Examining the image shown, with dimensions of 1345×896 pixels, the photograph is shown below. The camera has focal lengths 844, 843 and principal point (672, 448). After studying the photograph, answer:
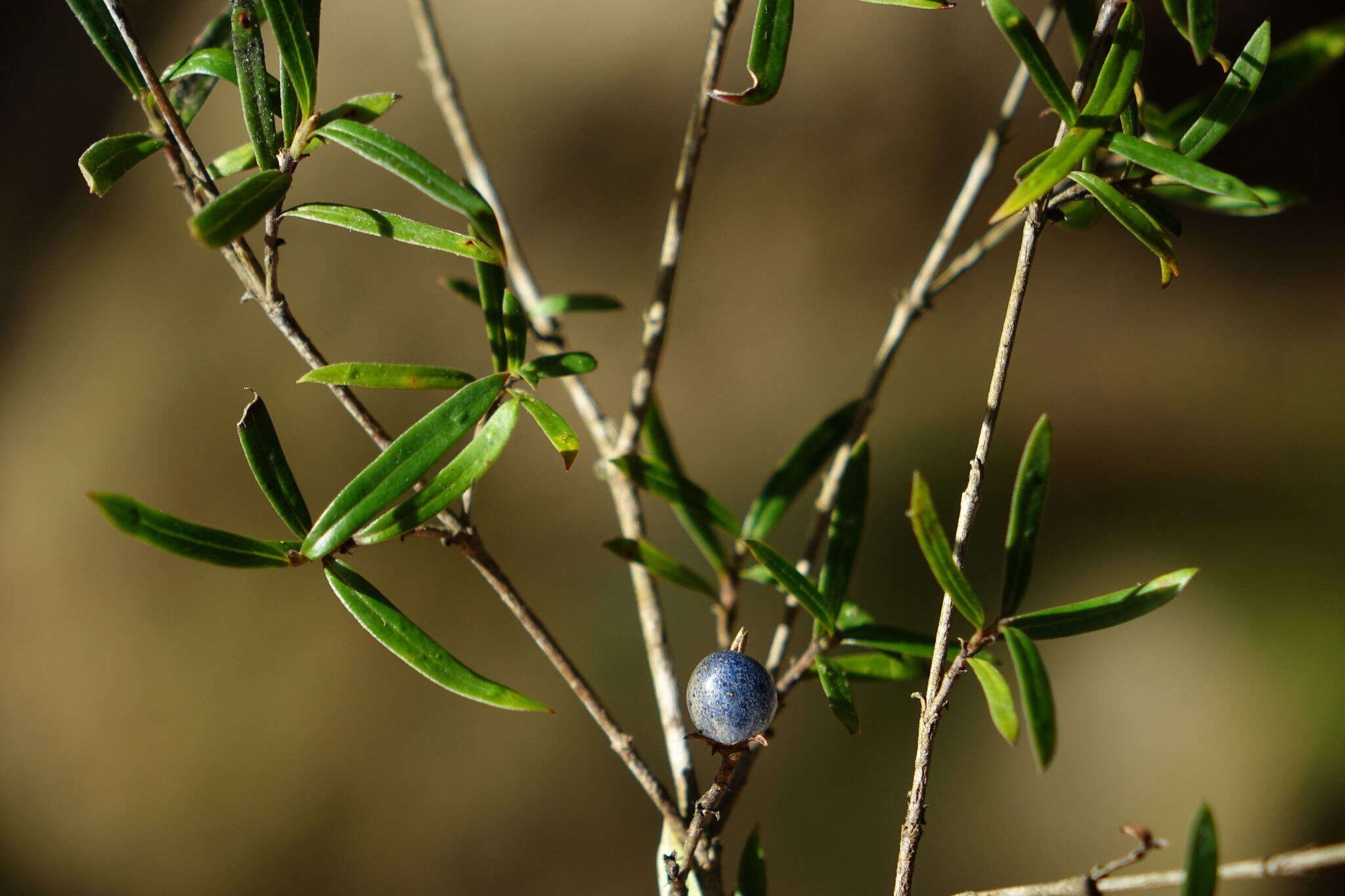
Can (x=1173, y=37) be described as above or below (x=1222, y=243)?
above

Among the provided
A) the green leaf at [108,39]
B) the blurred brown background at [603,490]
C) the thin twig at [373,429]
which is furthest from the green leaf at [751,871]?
the blurred brown background at [603,490]

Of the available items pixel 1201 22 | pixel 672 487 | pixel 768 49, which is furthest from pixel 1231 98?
pixel 672 487

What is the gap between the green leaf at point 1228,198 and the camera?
37 centimetres

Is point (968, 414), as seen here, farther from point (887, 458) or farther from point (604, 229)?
point (604, 229)

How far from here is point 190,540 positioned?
289mm

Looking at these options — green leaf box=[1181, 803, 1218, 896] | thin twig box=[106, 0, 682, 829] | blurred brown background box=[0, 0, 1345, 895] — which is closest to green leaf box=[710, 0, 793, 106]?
thin twig box=[106, 0, 682, 829]

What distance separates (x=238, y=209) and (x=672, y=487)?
23 cm

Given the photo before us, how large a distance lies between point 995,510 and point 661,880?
0.86 m

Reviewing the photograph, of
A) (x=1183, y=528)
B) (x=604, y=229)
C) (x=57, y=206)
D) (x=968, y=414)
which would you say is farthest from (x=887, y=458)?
(x=57, y=206)

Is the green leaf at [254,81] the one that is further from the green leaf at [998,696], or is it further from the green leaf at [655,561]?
the green leaf at [998,696]

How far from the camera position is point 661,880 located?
0.36 metres

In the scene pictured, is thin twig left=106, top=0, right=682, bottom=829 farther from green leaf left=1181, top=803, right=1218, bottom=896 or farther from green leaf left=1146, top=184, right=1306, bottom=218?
green leaf left=1146, top=184, right=1306, bottom=218

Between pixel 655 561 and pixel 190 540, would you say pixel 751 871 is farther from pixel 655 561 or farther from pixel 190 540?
pixel 190 540

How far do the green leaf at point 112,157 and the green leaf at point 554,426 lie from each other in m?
0.16
